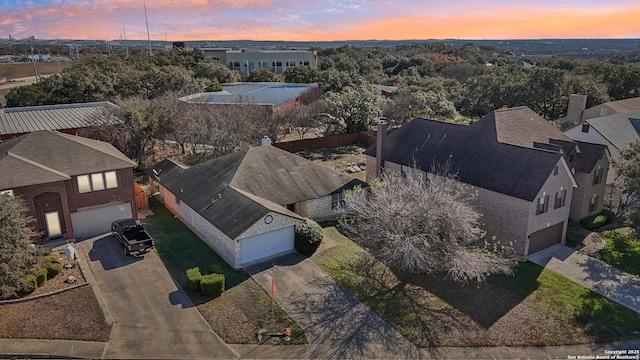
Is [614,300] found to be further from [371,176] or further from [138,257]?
[138,257]

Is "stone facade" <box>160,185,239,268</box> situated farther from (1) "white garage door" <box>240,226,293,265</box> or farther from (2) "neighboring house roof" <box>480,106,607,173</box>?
(2) "neighboring house roof" <box>480,106,607,173</box>

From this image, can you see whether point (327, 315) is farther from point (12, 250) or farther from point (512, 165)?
point (512, 165)

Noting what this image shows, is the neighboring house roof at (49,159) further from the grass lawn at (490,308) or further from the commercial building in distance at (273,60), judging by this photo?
the commercial building in distance at (273,60)

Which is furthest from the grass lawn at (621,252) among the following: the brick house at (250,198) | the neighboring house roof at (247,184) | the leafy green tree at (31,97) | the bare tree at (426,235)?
the leafy green tree at (31,97)

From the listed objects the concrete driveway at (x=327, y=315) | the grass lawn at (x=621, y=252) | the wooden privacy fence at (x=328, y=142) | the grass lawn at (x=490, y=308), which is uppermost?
the wooden privacy fence at (x=328, y=142)

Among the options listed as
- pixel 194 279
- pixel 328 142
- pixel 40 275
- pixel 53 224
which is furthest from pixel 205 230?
pixel 328 142

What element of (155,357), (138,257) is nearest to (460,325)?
(155,357)
